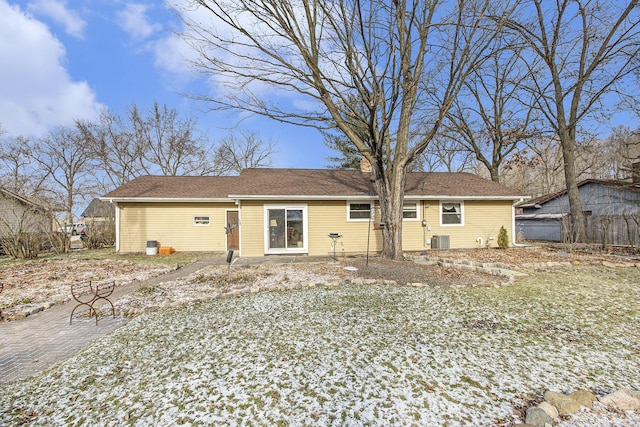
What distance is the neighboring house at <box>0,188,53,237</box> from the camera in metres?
11.2

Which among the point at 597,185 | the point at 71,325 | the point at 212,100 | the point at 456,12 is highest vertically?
the point at 456,12

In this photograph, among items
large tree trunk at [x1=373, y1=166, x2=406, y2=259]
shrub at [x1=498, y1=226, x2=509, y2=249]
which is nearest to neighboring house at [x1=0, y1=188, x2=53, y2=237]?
large tree trunk at [x1=373, y1=166, x2=406, y2=259]

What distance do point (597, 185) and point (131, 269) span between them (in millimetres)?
22402

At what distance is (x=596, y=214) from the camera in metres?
15.1

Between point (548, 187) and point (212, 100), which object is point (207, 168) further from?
point (548, 187)

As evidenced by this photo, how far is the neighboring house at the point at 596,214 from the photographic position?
1205 cm

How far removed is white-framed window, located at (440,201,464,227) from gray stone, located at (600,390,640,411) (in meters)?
10.4

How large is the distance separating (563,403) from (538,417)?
1.01 feet

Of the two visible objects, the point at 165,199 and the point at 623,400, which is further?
the point at 165,199

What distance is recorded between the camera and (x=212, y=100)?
8953 millimetres

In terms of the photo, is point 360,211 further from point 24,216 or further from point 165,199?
point 24,216

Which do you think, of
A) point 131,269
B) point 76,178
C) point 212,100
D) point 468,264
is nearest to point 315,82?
point 212,100

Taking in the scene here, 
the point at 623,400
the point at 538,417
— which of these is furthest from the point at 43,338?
the point at 623,400

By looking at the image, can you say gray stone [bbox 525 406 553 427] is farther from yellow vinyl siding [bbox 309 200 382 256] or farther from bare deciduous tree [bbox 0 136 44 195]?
bare deciduous tree [bbox 0 136 44 195]
